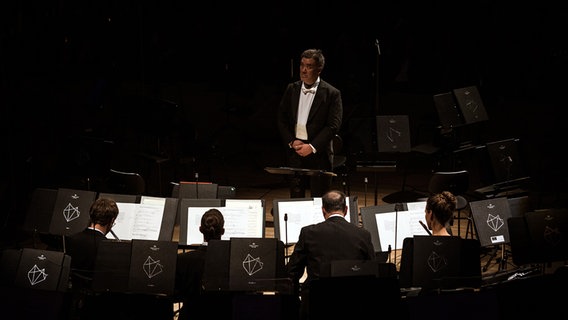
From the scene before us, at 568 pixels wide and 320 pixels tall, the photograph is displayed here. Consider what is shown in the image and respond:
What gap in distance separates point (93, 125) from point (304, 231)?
742 centimetres

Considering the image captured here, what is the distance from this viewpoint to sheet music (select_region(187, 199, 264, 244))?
19.8 feet

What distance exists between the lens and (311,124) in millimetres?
7070

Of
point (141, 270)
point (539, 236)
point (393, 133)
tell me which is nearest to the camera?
point (141, 270)

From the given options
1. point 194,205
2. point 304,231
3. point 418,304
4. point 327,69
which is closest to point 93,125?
point 327,69

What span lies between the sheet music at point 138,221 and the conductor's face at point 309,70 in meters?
1.74

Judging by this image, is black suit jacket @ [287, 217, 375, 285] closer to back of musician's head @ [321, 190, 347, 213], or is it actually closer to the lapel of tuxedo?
back of musician's head @ [321, 190, 347, 213]

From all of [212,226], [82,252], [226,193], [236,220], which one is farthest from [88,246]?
[226,193]

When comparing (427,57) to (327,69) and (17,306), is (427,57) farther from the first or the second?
(17,306)

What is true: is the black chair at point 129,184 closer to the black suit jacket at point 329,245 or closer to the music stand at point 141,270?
the music stand at point 141,270

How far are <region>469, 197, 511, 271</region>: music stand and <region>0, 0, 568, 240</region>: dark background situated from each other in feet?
12.5

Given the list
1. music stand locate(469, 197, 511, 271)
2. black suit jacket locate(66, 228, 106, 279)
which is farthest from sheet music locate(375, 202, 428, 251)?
black suit jacket locate(66, 228, 106, 279)

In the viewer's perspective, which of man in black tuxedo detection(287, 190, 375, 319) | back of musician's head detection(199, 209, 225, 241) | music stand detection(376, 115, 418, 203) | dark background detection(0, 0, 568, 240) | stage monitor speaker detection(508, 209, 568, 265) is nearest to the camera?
man in black tuxedo detection(287, 190, 375, 319)

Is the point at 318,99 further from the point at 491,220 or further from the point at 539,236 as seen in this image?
the point at 539,236

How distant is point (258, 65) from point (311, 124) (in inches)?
256
